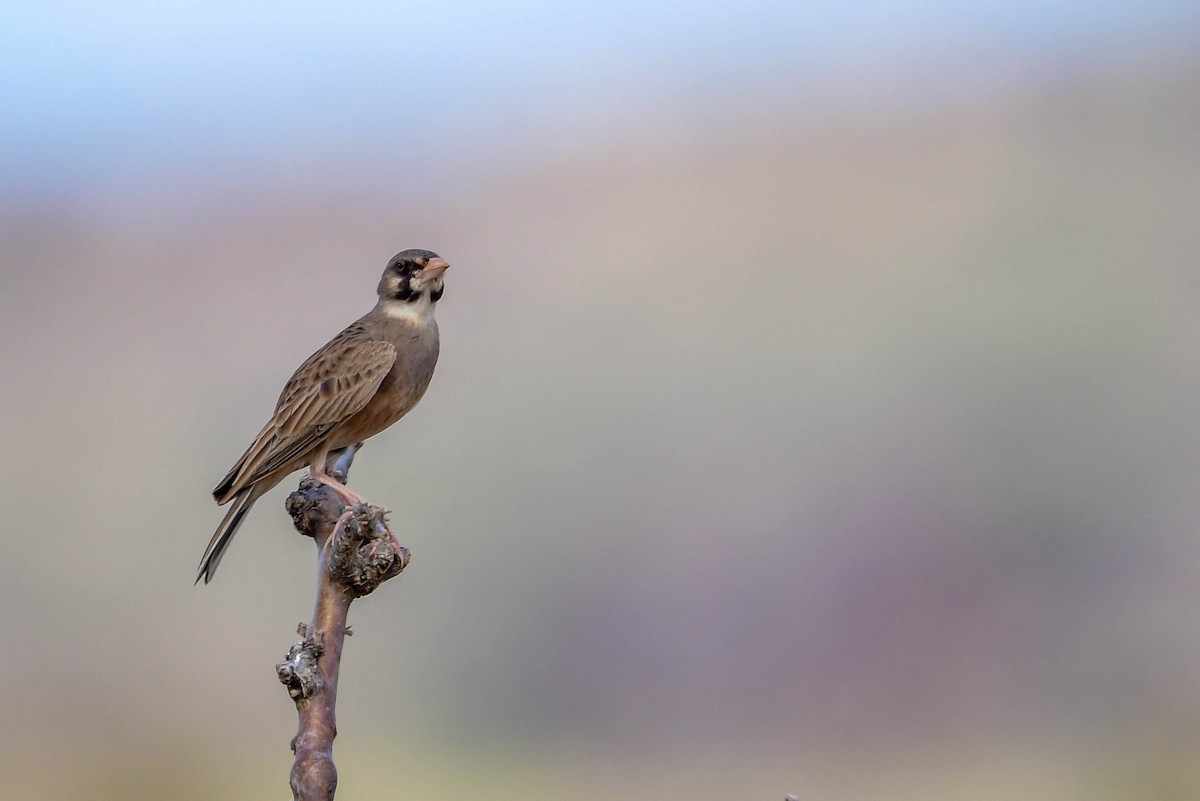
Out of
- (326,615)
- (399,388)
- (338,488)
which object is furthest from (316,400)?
(326,615)

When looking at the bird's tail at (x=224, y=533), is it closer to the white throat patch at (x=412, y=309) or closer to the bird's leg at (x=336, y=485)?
the bird's leg at (x=336, y=485)

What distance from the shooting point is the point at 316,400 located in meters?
7.02

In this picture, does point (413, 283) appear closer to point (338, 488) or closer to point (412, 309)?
point (412, 309)

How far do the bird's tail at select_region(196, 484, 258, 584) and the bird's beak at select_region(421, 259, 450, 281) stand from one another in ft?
5.98

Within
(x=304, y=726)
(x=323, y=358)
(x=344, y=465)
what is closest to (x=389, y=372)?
(x=323, y=358)

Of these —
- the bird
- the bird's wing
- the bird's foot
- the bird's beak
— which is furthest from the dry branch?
the bird's beak

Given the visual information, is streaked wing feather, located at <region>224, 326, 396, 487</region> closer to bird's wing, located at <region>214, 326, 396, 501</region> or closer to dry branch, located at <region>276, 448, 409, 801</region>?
bird's wing, located at <region>214, 326, 396, 501</region>

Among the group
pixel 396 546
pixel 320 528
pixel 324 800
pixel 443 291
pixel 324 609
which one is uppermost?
pixel 443 291

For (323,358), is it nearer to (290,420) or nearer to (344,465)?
(290,420)

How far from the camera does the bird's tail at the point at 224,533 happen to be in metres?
5.93

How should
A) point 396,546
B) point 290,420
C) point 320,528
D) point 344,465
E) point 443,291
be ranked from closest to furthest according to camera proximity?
point 396,546
point 320,528
point 344,465
point 290,420
point 443,291

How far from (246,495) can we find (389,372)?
4.05 feet

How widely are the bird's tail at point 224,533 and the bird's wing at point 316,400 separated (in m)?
0.10

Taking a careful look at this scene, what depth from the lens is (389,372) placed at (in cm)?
736
